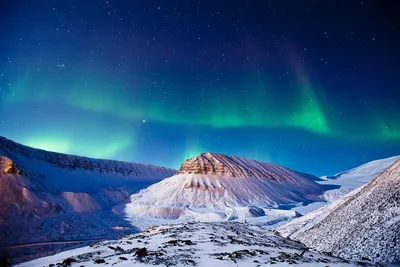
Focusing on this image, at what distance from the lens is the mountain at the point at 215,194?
60.9m

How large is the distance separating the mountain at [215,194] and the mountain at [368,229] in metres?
38.1

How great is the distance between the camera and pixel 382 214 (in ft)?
47.6

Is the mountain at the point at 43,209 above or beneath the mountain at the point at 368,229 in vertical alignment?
beneath

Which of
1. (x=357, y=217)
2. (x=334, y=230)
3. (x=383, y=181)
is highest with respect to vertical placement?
(x=383, y=181)

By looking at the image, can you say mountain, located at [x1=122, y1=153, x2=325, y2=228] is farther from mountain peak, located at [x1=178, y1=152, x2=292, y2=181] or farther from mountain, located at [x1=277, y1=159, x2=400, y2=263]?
mountain, located at [x1=277, y1=159, x2=400, y2=263]

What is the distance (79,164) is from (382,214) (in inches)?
4428

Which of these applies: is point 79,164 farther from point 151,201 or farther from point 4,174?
point 4,174

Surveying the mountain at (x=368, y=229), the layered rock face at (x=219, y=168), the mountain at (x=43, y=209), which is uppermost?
the layered rock face at (x=219, y=168)

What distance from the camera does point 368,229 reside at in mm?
14219

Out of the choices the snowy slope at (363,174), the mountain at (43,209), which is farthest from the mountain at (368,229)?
the snowy slope at (363,174)

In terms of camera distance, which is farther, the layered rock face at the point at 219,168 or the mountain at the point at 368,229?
the layered rock face at the point at 219,168

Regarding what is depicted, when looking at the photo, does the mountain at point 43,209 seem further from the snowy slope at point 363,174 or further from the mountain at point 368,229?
the snowy slope at point 363,174

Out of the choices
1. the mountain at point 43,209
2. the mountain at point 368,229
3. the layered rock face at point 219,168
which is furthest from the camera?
the layered rock face at point 219,168

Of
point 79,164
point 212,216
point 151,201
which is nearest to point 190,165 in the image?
point 151,201
